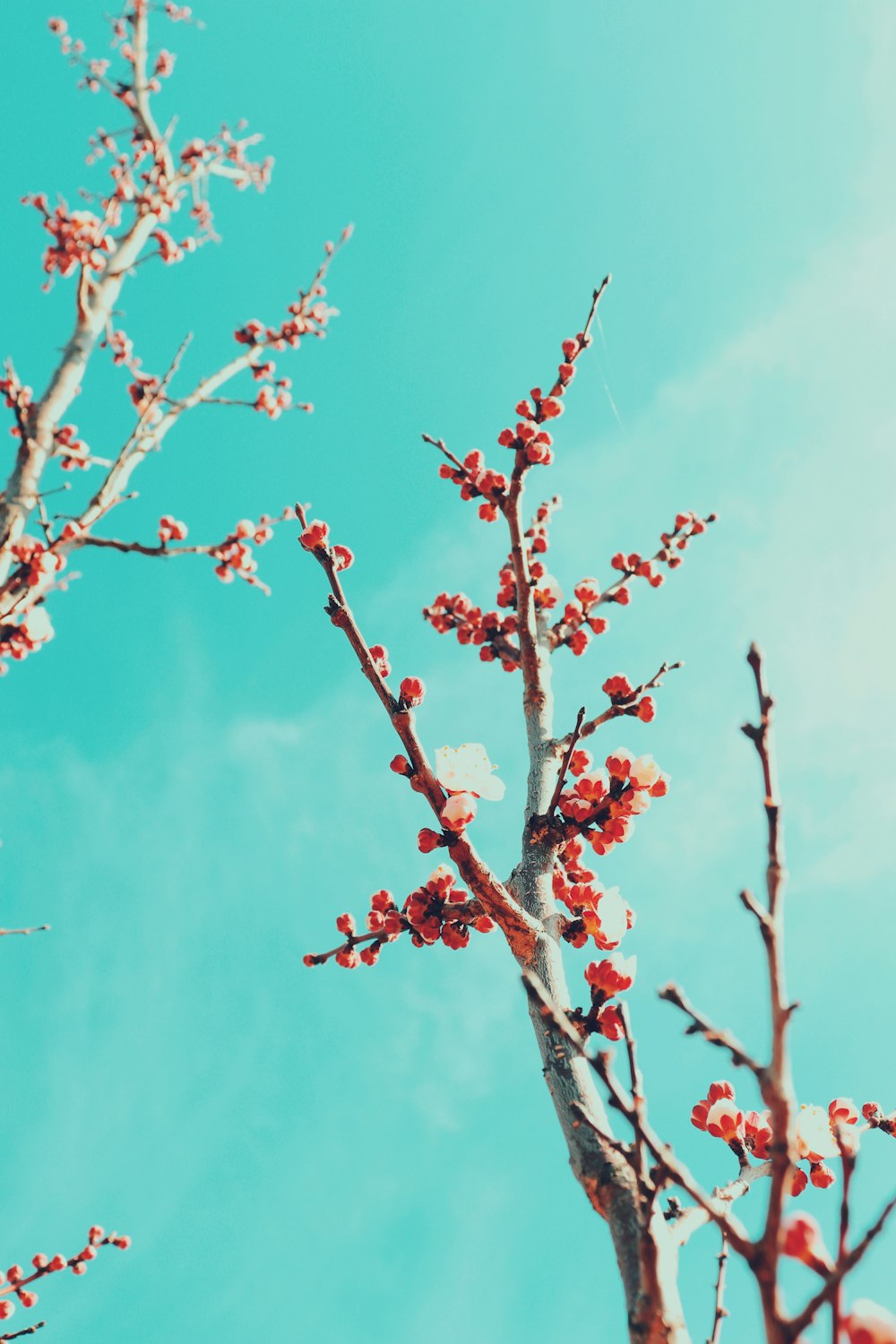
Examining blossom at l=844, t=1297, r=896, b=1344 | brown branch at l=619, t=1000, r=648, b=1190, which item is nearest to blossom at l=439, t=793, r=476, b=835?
brown branch at l=619, t=1000, r=648, b=1190

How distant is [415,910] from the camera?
10.6 ft

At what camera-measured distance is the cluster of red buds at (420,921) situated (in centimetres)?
323

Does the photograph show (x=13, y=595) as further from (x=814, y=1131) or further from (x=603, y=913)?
(x=814, y=1131)

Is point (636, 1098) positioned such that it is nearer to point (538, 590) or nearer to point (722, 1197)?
point (722, 1197)

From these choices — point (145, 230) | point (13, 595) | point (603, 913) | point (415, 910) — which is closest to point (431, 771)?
point (415, 910)

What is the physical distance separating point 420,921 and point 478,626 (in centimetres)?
259

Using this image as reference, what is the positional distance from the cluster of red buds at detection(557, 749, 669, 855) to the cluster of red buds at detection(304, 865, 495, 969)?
1.71ft

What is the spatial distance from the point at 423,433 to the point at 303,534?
53.4 inches

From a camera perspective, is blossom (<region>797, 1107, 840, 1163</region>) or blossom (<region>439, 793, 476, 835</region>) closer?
blossom (<region>439, 793, 476, 835</region>)

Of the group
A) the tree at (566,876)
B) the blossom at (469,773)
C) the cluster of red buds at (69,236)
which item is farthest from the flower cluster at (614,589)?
the cluster of red buds at (69,236)

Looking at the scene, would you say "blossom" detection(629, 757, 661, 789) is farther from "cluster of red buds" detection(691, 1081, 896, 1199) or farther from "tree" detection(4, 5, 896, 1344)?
"cluster of red buds" detection(691, 1081, 896, 1199)

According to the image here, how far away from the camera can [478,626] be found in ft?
17.9

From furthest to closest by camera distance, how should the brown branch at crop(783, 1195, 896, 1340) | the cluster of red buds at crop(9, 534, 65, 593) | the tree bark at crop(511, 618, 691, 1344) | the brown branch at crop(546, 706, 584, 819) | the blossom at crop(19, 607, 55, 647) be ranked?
1. the blossom at crop(19, 607, 55, 647)
2. the cluster of red buds at crop(9, 534, 65, 593)
3. the brown branch at crop(546, 706, 584, 819)
4. the tree bark at crop(511, 618, 691, 1344)
5. the brown branch at crop(783, 1195, 896, 1340)

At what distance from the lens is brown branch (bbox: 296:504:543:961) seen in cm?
276
